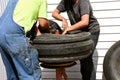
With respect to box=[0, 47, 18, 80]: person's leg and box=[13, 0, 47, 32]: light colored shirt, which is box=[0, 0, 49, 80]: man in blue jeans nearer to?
box=[13, 0, 47, 32]: light colored shirt

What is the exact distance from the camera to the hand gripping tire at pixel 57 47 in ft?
14.5

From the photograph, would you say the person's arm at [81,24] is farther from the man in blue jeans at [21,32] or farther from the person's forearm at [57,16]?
the man in blue jeans at [21,32]

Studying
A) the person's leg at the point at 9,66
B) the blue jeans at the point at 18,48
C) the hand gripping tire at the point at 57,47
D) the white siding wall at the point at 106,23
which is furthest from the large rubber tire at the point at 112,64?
the person's leg at the point at 9,66

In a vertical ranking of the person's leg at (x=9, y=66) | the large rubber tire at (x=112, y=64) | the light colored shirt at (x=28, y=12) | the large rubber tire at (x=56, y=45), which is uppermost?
the light colored shirt at (x=28, y=12)

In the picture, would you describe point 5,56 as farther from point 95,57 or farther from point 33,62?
point 95,57

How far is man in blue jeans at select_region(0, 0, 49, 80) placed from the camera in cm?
416

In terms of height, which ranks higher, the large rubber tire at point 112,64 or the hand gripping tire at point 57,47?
the hand gripping tire at point 57,47

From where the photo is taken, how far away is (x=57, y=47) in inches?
173

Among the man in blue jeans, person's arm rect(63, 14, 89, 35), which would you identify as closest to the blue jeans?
the man in blue jeans

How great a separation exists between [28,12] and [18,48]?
45 centimetres

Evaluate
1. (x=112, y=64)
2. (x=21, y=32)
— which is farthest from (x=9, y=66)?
(x=112, y=64)

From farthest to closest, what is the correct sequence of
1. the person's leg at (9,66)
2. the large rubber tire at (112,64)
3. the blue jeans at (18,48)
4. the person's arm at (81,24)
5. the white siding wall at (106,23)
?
the white siding wall at (106,23) → the large rubber tire at (112,64) → the person's arm at (81,24) → the person's leg at (9,66) → the blue jeans at (18,48)

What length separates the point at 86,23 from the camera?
4867 mm

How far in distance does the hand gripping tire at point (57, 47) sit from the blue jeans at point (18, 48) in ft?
0.57
